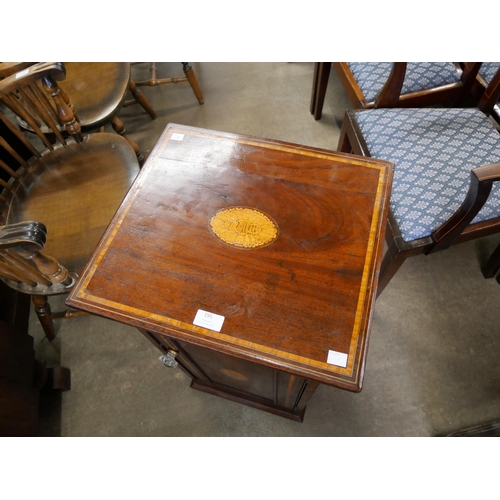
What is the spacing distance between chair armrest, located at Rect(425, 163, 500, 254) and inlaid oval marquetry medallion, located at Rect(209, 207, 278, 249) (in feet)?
1.69

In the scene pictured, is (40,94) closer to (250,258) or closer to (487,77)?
(250,258)

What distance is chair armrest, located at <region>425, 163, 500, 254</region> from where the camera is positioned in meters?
0.81

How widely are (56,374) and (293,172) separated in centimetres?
122

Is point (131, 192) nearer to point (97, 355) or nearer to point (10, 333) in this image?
point (10, 333)

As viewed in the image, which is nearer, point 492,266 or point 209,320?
point 209,320

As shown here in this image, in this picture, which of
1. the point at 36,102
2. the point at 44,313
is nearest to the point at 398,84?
the point at 36,102

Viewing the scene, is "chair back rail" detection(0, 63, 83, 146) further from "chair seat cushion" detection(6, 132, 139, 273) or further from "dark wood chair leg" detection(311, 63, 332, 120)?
"dark wood chair leg" detection(311, 63, 332, 120)

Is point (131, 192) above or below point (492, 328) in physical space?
above

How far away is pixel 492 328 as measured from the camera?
141 centimetres

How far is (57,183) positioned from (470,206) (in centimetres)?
136

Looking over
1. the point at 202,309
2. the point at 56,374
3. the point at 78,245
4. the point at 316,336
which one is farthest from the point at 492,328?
the point at 56,374

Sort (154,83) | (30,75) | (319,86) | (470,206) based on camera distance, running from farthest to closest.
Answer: (154,83) → (319,86) → (30,75) → (470,206)

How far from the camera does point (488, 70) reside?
132 centimetres

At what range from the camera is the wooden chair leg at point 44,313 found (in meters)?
1.25
